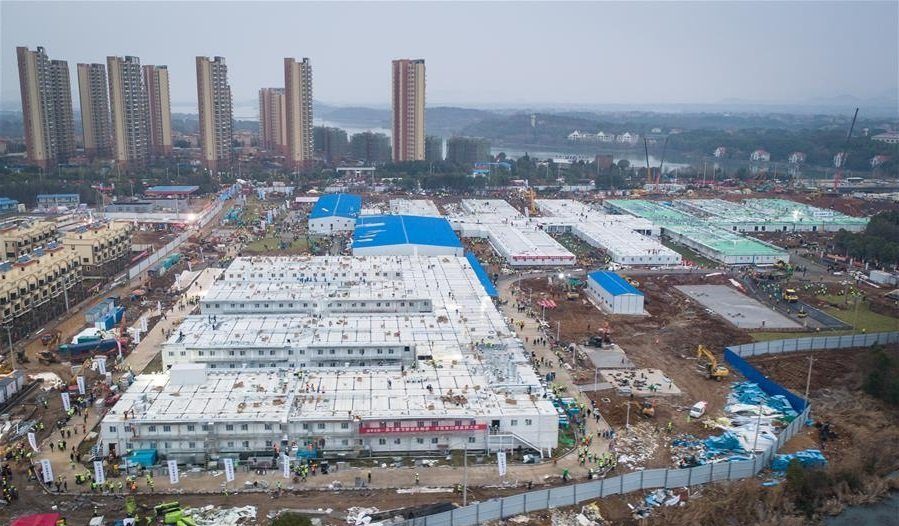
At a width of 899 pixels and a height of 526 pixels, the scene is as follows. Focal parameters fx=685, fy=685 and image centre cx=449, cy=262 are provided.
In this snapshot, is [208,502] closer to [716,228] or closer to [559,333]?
[559,333]

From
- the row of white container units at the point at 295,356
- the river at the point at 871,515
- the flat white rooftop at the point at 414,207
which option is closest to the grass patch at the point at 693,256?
the flat white rooftop at the point at 414,207

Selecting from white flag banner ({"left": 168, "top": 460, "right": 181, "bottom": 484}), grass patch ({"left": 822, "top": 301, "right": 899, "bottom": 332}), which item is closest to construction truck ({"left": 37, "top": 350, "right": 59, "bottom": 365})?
white flag banner ({"left": 168, "top": 460, "right": 181, "bottom": 484})

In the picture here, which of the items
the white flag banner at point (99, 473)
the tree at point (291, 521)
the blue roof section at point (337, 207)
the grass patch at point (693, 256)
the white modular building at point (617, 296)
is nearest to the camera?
the tree at point (291, 521)

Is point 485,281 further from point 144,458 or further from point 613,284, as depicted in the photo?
point 144,458

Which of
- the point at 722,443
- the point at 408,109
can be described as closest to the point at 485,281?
the point at 722,443

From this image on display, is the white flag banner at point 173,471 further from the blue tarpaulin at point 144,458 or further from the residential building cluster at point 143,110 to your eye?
the residential building cluster at point 143,110

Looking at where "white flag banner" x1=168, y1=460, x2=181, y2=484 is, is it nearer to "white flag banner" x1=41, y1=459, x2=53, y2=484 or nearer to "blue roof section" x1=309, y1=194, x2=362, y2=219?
"white flag banner" x1=41, y1=459, x2=53, y2=484
